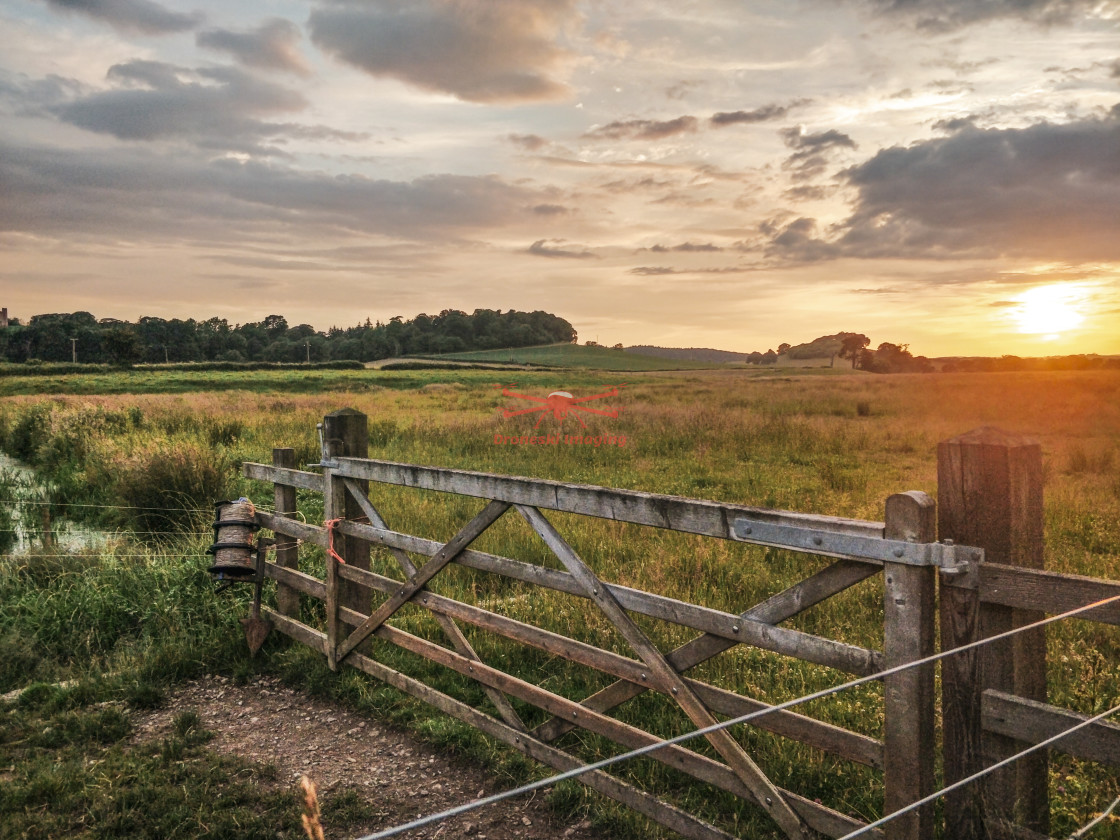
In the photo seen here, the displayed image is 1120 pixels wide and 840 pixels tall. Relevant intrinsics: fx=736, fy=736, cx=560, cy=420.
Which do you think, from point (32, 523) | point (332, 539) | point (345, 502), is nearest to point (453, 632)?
point (332, 539)

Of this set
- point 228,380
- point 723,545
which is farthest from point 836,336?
point 723,545

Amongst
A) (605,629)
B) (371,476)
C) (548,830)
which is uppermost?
(371,476)

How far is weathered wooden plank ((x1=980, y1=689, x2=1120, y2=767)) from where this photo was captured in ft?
7.85

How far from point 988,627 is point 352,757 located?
12.1 ft

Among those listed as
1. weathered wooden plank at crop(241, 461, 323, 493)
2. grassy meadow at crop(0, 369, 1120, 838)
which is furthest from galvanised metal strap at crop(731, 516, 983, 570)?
weathered wooden plank at crop(241, 461, 323, 493)

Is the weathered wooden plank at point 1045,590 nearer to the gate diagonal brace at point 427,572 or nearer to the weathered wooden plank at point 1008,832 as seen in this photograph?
the weathered wooden plank at point 1008,832

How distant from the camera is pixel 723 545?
8109 millimetres

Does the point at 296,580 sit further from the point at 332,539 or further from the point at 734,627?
the point at 734,627

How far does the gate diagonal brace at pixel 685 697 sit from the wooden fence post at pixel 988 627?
63 centimetres

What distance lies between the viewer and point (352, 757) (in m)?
4.55

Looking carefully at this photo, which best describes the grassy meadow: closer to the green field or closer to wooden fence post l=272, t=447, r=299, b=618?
wooden fence post l=272, t=447, r=299, b=618

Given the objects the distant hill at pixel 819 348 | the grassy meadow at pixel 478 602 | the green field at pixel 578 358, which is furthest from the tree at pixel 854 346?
the grassy meadow at pixel 478 602

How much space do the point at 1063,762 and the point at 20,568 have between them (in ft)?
29.5

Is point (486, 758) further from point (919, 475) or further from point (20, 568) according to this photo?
point (919, 475)
